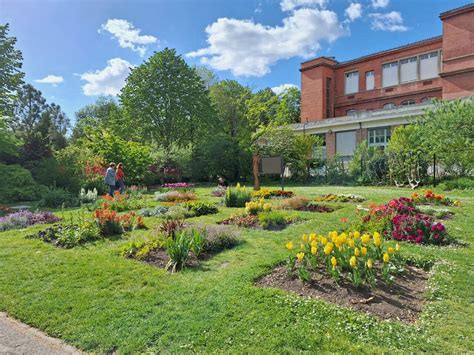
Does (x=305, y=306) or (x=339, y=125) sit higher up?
(x=339, y=125)

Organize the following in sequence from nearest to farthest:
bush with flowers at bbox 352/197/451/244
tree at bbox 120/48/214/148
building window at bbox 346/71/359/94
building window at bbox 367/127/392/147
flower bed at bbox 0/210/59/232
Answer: bush with flowers at bbox 352/197/451/244, flower bed at bbox 0/210/59/232, building window at bbox 367/127/392/147, tree at bbox 120/48/214/148, building window at bbox 346/71/359/94

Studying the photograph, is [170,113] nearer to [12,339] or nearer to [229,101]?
[229,101]

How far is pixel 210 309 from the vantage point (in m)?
3.35

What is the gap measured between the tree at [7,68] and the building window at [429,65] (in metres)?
36.4

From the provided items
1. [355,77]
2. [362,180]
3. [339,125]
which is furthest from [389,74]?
[362,180]

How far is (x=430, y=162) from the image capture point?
16.8 meters

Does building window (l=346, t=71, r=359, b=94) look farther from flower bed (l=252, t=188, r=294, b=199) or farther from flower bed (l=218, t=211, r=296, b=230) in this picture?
flower bed (l=218, t=211, r=296, b=230)

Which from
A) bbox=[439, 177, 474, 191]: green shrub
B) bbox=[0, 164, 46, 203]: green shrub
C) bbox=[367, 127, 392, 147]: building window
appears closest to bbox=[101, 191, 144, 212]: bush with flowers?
bbox=[0, 164, 46, 203]: green shrub

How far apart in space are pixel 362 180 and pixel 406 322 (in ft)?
57.3

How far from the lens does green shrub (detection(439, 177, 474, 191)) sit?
1411 cm

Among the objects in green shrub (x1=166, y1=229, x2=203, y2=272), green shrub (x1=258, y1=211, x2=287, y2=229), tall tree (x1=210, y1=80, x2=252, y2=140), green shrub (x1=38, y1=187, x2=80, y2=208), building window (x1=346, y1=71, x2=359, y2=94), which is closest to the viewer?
green shrub (x1=166, y1=229, x2=203, y2=272)

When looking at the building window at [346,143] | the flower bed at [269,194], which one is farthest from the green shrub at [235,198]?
the building window at [346,143]

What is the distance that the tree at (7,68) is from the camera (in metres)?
16.1

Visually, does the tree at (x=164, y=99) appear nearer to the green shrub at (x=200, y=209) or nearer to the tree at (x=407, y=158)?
the tree at (x=407, y=158)
